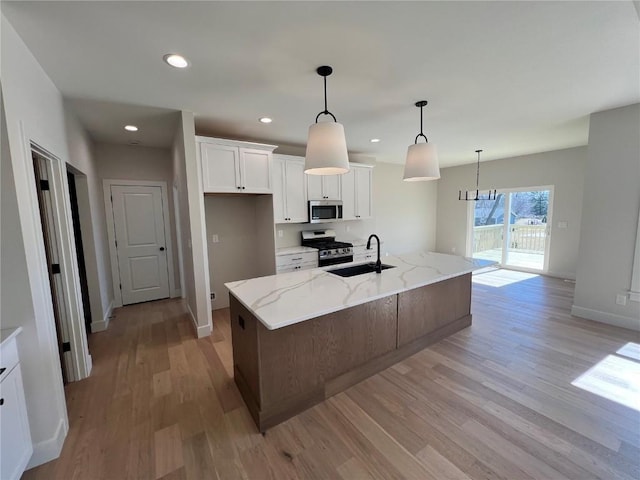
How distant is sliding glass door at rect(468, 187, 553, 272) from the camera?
5.74 meters

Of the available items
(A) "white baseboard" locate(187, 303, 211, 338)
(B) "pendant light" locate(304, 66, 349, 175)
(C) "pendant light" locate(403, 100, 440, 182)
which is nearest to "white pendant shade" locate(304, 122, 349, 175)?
(B) "pendant light" locate(304, 66, 349, 175)

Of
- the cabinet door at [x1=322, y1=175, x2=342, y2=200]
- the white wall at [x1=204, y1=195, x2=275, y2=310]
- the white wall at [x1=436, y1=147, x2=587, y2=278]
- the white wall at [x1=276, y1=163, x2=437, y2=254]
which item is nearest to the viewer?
the white wall at [x1=204, y1=195, x2=275, y2=310]

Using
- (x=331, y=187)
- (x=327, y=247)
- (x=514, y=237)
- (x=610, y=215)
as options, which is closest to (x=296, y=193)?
(x=331, y=187)

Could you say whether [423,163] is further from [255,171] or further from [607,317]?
[607,317]

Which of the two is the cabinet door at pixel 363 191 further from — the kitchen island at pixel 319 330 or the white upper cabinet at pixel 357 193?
the kitchen island at pixel 319 330

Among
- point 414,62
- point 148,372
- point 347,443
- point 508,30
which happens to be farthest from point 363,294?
point 148,372

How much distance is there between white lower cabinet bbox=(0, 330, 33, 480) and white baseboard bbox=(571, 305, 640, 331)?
5439mm

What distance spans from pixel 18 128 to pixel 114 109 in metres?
1.46

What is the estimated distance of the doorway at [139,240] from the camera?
421 centimetres

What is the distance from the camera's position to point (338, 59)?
1987mm

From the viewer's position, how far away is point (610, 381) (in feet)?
7.41

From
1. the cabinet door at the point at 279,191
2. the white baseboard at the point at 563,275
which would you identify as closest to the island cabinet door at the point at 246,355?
the cabinet door at the point at 279,191

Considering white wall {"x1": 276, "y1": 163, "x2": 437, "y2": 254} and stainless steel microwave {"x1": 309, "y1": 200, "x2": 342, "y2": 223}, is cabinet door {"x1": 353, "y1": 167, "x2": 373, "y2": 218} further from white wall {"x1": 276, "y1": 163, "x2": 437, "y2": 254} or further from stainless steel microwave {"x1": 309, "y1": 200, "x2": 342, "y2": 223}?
stainless steel microwave {"x1": 309, "y1": 200, "x2": 342, "y2": 223}

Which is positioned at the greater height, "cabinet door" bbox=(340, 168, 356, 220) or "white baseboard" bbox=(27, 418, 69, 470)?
"cabinet door" bbox=(340, 168, 356, 220)
